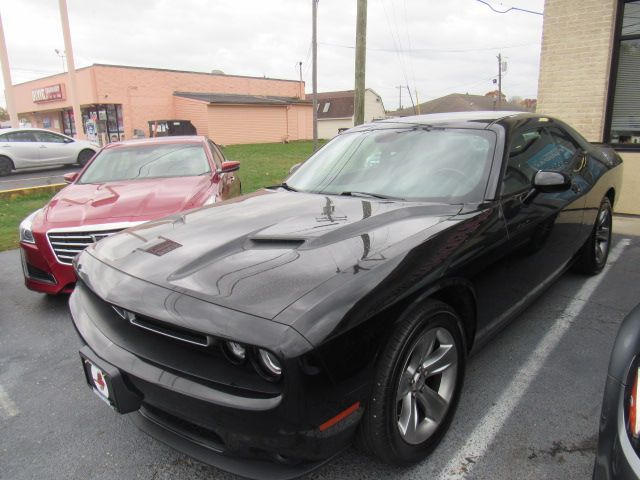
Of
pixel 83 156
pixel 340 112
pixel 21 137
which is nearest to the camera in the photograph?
pixel 21 137

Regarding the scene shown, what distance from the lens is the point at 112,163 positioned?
5.77 meters

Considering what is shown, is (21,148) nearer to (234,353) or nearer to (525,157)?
(525,157)

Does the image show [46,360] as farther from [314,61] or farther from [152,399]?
[314,61]

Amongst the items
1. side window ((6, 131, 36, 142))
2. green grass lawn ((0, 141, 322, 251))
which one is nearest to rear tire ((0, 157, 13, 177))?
side window ((6, 131, 36, 142))

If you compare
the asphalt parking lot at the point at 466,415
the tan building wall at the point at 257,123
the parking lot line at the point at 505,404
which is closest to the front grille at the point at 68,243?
the asphalt parking lot at the point at 466,415

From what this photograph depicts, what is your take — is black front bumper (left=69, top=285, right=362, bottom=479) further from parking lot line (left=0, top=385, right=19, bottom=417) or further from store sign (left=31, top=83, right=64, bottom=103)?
store sign (left=31, top=83, right=64, bottom=103)

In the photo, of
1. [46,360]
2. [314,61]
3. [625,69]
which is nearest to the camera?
[46,360]

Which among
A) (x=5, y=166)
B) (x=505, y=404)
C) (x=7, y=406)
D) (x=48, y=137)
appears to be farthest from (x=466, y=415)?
(x=48, y=137)

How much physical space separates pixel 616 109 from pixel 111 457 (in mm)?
7930

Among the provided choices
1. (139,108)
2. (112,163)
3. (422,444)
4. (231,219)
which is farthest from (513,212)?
(139,108)

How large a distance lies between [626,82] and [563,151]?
175 inches

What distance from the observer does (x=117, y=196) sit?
15.3ft

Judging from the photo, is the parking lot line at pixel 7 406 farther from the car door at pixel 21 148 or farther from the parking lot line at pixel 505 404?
the car door at pixel 21 148

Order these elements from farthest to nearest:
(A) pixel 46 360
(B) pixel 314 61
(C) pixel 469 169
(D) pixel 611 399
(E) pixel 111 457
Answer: (B) pixel 314 61
(A) pixel 46 360
(C) pixel 469 169
(E) pixel 111 457
(D) pixel 611 399
